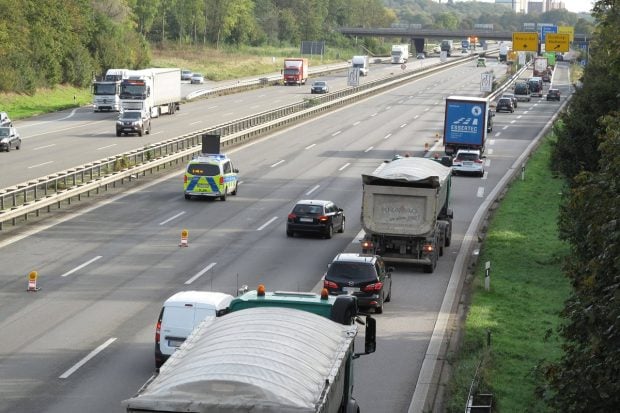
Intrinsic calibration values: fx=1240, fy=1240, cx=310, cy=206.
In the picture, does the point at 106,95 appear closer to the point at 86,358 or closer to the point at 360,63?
the point at 86,358

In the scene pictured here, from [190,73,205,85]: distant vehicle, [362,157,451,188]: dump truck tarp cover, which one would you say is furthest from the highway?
[190,73,205,85]: distant vehicle

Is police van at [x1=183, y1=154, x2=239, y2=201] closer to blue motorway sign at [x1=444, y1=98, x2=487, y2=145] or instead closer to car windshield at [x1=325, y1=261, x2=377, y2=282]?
car windshield at [x1=325, y1=261, x2=377, y2=282]

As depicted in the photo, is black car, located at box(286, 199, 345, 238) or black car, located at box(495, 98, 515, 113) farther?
black car, located at box(495, 98, 515, 113)

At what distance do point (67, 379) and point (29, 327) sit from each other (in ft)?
15.1

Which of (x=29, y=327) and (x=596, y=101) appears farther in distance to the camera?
(x=596, y=101)

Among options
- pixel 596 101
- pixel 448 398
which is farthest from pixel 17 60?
pixel 448 398

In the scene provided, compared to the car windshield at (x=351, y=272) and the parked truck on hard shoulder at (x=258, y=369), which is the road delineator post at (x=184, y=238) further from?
the parked truck on hard shoulder at (x=258, y=369)

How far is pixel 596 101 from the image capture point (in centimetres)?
5019

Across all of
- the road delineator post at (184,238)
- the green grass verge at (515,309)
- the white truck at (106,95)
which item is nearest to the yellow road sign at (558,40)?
the white truck at (106,95)

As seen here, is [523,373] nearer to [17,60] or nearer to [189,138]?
[189,138]

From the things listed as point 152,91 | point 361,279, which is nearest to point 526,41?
point 152,91

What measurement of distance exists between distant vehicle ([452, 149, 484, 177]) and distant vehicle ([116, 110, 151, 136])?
21108 millimetres

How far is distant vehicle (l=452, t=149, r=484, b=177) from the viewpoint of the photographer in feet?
203

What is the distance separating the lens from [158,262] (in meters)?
36.4
